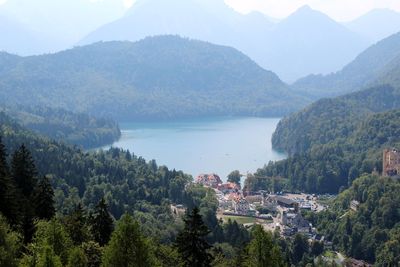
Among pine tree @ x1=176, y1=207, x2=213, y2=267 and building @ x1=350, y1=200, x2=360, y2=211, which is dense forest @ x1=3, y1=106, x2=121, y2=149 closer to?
building @ x1=350, y1=200, x2=360, y2=211

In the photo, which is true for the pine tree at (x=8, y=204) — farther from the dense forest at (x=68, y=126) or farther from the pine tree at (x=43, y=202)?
the dense forest at (x=68, y=126)

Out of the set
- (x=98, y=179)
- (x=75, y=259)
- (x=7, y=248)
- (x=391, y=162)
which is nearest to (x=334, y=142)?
(x=391, y=162)

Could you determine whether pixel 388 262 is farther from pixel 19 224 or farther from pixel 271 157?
pixel 271 157

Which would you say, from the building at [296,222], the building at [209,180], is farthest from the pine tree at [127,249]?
the building at [209,180]

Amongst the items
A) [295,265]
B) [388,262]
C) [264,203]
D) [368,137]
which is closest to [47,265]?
[295,265]

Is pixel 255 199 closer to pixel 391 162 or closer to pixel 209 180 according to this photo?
pixel 209 180
